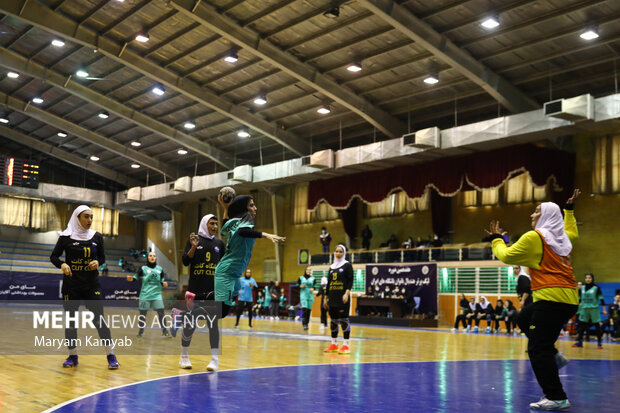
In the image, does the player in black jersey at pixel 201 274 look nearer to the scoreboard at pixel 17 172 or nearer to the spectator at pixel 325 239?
the spectator at pixel 325 239

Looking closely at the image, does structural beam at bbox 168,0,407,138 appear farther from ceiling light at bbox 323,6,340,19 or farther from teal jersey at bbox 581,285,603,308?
teal jersey at bbox 581,285,603,308

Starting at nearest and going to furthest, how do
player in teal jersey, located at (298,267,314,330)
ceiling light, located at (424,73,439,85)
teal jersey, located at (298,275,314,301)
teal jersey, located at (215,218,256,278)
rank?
teal jersey, located at (215,218,256,278) → player in teal jersey, located at (298,267,314,330) → teal jersey, located at (298,275,314,301) → ceiling light, located at (424,73,439,85)

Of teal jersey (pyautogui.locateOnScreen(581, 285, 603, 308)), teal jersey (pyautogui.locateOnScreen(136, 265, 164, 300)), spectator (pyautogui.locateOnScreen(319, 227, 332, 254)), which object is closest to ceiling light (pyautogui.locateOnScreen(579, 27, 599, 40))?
teal jersey (pyautogui.locateOnScreen(581, 285, 603, 308))

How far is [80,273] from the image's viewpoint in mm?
7621

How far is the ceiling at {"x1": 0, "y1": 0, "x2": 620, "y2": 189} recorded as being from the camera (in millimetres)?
20250

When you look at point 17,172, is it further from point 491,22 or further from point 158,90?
point 491,22

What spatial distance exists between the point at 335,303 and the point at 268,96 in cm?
1792

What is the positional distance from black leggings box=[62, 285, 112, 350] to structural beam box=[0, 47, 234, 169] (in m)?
23.8

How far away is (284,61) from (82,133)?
17601 millimetres

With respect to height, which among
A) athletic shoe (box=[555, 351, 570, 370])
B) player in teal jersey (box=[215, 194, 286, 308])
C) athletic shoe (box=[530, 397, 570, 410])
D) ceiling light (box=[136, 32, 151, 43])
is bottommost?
athletic shoe (box=[530, 397, 570, 410])

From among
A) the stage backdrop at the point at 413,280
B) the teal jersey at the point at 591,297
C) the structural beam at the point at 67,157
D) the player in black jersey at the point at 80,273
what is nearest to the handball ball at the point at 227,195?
the player in black jersey at the point at 80,273

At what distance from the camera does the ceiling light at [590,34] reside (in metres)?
19.2

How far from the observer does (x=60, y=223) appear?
45.8 meters

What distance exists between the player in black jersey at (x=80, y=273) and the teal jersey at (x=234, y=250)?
5.01 ft
